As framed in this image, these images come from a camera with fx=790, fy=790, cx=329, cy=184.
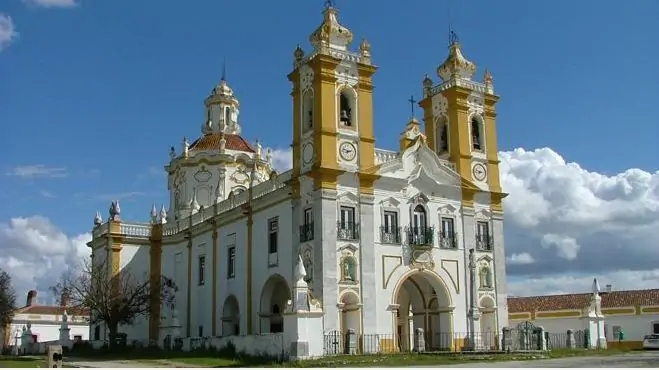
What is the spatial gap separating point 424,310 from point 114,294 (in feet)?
57.9

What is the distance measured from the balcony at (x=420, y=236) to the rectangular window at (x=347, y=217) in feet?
9.00

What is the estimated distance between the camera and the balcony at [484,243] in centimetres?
3666

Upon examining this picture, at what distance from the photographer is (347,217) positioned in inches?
1304

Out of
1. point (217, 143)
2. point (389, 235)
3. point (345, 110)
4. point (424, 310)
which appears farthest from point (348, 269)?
point (217, 143)

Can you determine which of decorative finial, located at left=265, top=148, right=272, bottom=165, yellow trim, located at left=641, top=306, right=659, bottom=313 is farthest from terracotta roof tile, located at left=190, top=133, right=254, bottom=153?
yellow trim, located at left=641, top=306, right=659, bottom=313

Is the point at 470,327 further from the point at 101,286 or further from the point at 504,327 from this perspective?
the point at 101,286

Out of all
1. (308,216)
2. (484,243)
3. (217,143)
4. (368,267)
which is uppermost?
(217,143)

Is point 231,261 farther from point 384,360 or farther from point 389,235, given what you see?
point 384,360

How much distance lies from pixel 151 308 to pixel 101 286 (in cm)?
386

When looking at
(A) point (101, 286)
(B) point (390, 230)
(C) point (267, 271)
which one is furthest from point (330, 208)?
(A) point (101, 286)

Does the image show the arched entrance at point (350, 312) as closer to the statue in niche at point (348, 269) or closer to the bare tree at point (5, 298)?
the statue in niche at point (348, 269)

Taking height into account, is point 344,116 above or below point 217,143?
below

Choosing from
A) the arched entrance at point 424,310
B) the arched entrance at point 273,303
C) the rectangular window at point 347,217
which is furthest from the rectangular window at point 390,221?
the arched entrance at point 273,303

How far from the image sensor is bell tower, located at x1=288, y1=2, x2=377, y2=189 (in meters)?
33.1
